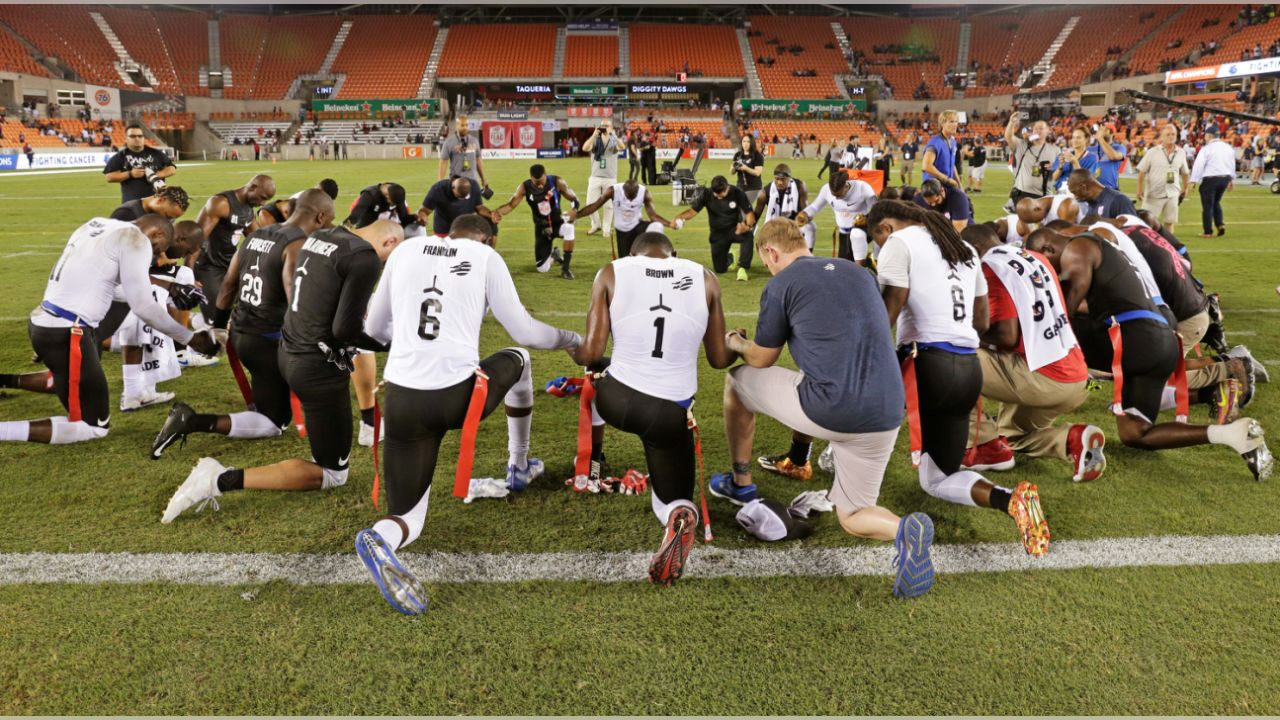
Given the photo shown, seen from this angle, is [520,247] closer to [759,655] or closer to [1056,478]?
[1056,478]

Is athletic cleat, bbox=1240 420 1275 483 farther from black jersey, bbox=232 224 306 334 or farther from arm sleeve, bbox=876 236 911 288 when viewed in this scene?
black jersey, bbox=232 224 306 334

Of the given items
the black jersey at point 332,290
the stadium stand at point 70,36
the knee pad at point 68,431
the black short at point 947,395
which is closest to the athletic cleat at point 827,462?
the black short at point 947,395

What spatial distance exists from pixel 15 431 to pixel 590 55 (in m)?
62.6

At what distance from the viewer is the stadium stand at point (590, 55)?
6147 cm

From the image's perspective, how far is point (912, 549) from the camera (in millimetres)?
3498

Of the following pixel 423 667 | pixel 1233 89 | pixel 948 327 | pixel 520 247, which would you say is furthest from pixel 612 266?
pixel 1233 89

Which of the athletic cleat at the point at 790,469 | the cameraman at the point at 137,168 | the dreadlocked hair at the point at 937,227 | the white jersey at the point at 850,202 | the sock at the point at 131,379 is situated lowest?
the athletic cleat at the point at 790,469

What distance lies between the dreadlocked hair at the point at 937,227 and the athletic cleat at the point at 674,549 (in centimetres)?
208

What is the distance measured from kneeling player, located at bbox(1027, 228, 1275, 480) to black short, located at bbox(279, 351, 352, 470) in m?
4.62

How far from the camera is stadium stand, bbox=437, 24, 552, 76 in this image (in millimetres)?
61000

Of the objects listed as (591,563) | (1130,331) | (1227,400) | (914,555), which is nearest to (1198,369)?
(1227,400)

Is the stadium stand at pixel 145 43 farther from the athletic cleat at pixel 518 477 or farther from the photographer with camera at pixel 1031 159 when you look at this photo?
the athletic cleat at pixel 518 477

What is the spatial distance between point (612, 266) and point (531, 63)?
62564mm

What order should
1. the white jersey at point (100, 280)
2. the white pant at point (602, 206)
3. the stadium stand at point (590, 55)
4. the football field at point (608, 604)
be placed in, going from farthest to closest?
the stadium stand at point (590, 55), the white pant at point (602, 206), the white jersey at point (100, 280), the football field at point (608, 604)
